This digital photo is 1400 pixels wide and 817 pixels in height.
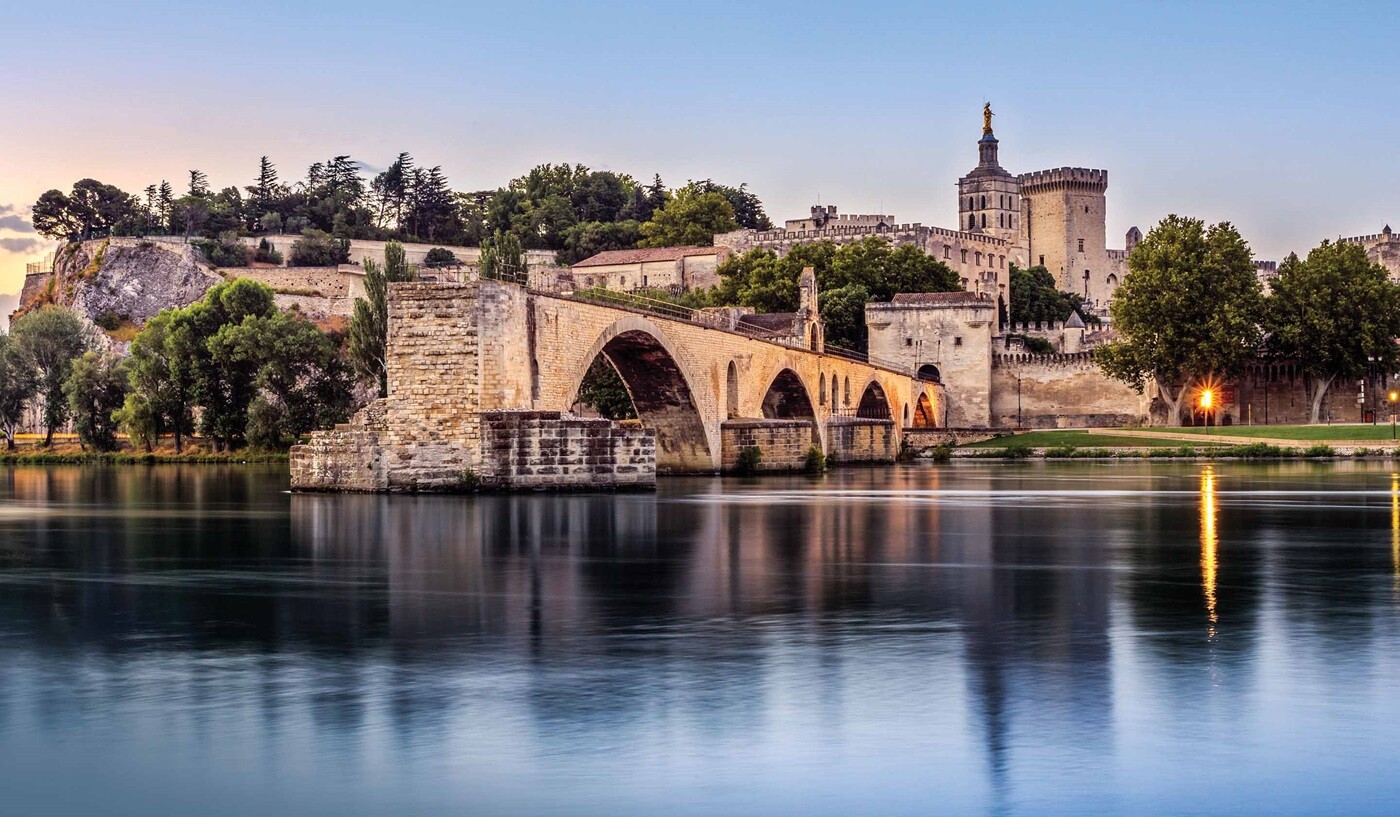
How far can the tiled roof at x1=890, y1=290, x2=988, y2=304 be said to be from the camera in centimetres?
8544

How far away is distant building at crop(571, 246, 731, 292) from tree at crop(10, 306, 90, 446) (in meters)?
39.4

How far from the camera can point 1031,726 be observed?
28.6 feet

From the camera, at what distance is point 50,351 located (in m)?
74.1

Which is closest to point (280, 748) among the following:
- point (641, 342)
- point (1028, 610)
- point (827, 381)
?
point (1028, 610)

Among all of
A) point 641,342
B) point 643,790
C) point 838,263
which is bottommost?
point 643,790

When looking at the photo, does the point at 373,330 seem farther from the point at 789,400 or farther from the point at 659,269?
the point at 659,269

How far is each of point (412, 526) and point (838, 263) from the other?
6789 centimetres

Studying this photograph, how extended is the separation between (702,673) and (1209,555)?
33.6 ft

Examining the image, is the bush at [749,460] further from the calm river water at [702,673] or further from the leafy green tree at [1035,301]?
the leafy green tree at [1035,301]

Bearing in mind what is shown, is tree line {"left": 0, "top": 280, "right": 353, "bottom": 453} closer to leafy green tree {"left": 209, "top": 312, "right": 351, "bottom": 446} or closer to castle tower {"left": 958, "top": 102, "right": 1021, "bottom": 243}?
leafy green tree {"left": 209, "top": 312, "right": 351, "bottom": 446}

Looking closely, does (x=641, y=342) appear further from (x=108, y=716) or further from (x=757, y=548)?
(x=108, y=716)

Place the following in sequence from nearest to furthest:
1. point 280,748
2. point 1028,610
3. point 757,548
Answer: point 280,748
point 1028,610
point 757,548

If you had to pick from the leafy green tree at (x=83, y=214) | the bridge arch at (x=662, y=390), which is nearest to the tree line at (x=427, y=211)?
the leafy green tree at (x=83, y=214)

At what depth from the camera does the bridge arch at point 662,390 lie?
41.0 meters
